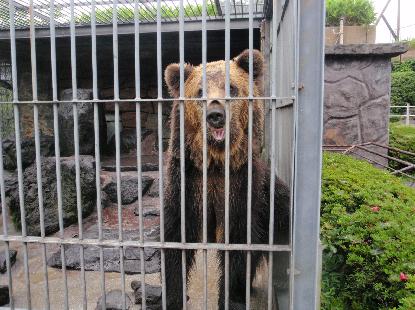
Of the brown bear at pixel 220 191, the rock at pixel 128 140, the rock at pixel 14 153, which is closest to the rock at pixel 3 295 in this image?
the brown bear at pixel 220 191

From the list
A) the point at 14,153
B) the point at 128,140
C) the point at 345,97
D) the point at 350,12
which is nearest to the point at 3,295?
the point at 14,153

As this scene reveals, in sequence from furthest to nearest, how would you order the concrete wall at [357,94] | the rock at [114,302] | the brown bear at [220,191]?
the concrete wall at [357,94] < the rock at [114,302] < the brown bear at [220,191]

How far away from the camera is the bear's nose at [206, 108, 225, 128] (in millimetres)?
2439

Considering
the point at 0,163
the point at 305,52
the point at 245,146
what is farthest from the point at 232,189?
the point at 0,163

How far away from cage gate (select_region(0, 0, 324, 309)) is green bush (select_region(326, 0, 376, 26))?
14.3 m

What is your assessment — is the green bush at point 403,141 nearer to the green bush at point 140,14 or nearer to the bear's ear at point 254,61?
the green bush at point 140,14

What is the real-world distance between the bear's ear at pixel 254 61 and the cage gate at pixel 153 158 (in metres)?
0.02

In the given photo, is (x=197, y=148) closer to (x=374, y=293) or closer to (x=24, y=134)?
(x=374, y=293)

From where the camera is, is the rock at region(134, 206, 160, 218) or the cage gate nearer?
the cage gate

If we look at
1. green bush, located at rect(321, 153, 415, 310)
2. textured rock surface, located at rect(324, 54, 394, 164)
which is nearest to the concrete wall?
textured rock surface, located at rect(324, 54, 394, 164)

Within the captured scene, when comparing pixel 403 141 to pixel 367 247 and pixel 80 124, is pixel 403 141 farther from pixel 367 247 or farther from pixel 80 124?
pixel 367 247

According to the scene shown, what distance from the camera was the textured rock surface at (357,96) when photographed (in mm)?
6887

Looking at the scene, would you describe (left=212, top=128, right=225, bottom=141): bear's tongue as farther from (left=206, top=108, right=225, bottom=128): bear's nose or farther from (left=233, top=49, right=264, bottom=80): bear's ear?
(left=233, top=49, right=264, bottom=80): bear's ear

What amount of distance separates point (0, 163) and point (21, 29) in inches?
176
